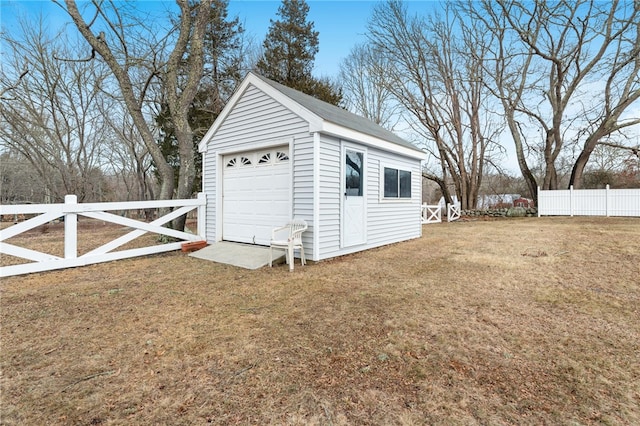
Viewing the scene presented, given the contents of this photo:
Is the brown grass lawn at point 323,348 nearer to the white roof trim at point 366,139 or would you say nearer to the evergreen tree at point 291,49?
the white roof trim at point 366,139

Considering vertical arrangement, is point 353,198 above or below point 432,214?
above

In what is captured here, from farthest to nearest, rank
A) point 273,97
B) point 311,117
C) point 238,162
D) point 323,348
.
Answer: point 238,162 < point 273,97 < point 311,117 < point 323,348

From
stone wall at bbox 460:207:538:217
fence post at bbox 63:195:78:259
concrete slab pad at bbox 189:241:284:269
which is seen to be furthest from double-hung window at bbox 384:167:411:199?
stone wall at bbox 460:207:538:217

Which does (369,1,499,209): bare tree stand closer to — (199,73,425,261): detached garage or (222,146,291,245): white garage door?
(199,73,425,261): detached garage

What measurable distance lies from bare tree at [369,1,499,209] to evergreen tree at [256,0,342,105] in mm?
3756

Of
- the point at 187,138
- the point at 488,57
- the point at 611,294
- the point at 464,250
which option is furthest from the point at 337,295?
the point at 488,57

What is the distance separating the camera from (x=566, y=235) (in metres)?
8.67

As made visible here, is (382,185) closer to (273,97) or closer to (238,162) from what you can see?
(273,97)

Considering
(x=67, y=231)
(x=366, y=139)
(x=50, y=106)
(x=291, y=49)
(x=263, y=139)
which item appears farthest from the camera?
(x=291, y=49)

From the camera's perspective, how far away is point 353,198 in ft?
21.9

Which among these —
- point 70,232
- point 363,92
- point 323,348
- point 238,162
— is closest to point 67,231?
point 70,232

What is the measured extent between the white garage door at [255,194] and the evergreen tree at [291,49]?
10684mm

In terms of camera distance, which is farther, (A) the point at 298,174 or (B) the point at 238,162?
(B) the point at 238,162

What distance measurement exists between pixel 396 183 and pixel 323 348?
20.4 ft
